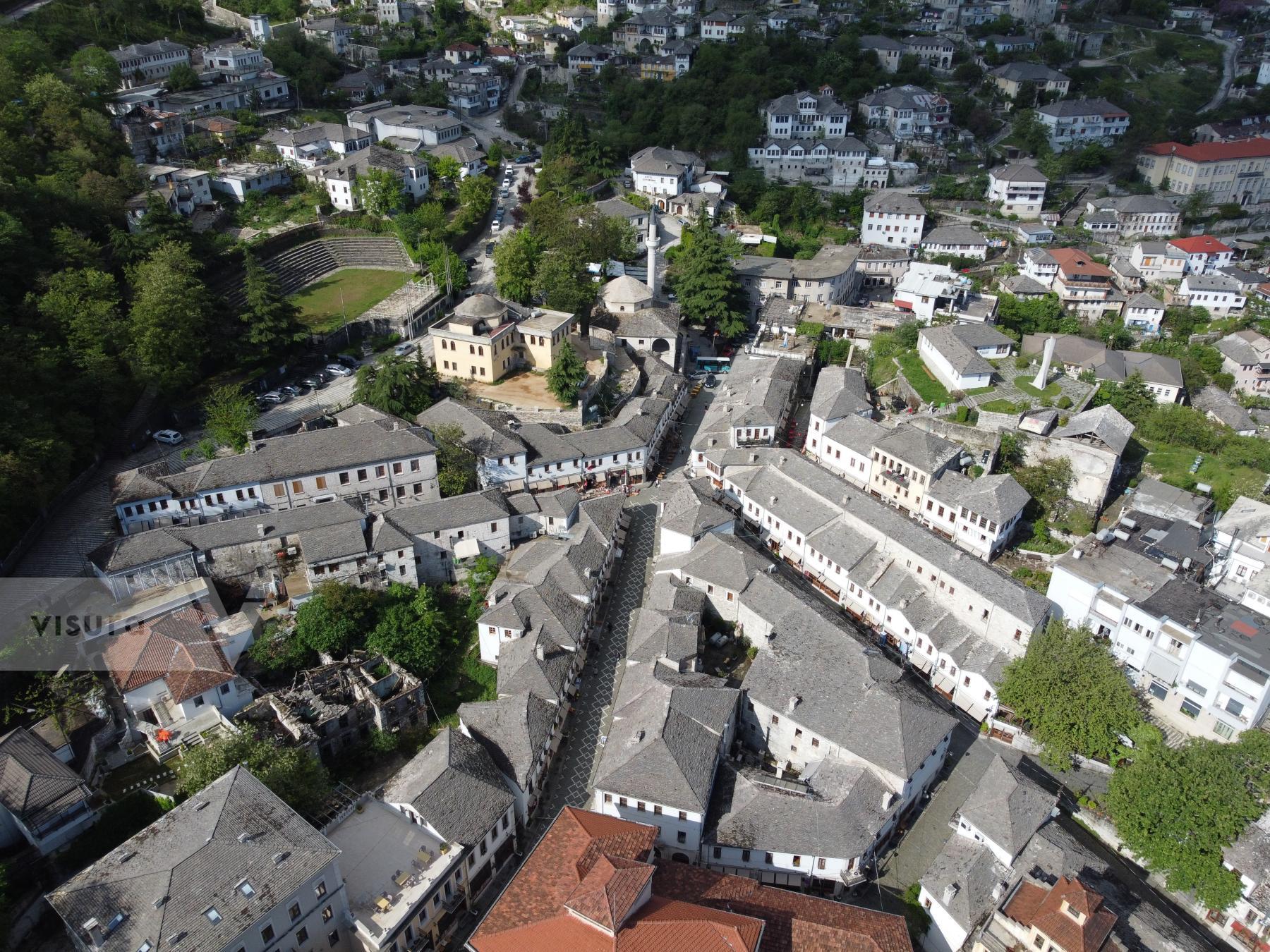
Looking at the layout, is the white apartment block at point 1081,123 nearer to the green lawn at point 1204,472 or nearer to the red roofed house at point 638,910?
the green lawn at point 1204,472

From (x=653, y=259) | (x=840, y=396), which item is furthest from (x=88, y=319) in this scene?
(x=840, y=396)

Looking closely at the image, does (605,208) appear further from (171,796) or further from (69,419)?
(171,796)

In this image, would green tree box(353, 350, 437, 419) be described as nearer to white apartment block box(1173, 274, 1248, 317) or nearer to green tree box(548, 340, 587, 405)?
green tree box(548, 340, 587, 405)

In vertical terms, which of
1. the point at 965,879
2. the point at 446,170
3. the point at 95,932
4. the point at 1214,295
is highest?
the point at 446,170

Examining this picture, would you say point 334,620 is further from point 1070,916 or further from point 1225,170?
point 1225,170

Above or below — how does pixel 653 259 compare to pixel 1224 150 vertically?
below

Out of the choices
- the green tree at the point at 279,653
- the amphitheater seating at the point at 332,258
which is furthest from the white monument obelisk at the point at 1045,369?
the green tree at the point at 279,653

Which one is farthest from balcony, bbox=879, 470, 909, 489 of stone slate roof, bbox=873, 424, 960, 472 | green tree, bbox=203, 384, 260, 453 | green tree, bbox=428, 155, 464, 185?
green tree, bbox=428, 155, 464, 185
